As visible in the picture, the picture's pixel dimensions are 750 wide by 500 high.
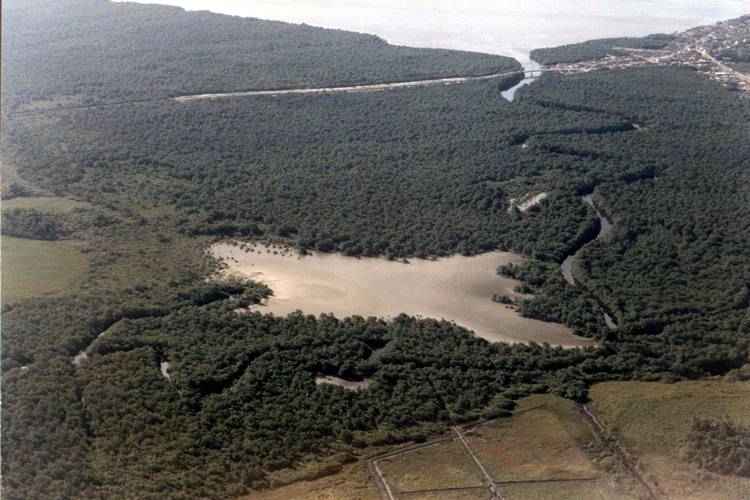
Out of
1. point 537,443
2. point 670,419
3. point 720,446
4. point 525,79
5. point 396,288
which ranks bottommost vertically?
point 537,443

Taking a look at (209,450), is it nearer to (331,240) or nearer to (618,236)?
(331,240)

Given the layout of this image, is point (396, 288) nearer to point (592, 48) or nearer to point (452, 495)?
point (452, 495)

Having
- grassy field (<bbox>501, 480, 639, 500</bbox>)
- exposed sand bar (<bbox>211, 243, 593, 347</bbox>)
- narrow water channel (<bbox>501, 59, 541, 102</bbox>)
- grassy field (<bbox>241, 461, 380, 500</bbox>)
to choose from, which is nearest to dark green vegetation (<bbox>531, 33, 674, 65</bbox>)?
narrow water channel (<bbox>501, 59, 541, 102</bbox>)

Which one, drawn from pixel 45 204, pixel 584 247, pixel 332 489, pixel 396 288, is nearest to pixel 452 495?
pixel 332 489

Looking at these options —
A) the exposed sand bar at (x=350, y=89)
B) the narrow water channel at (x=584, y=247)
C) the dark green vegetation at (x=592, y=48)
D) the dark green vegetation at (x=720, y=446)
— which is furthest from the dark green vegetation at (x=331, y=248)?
the dark green vegetation at (x=592, y=48)

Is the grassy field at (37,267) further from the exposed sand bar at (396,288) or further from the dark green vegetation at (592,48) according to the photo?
the dark green vegetation at (592,48)

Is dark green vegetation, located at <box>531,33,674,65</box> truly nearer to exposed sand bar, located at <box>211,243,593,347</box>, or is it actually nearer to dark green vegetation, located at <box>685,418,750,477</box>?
exposed sand bar, located at <box>211,243,593,347</box>

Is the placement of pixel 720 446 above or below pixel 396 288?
below
